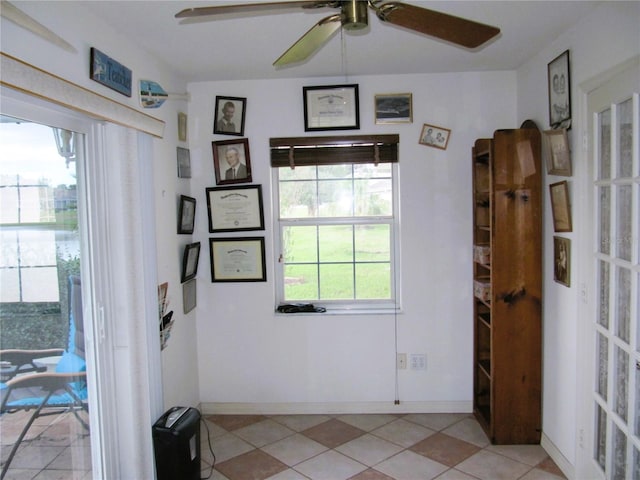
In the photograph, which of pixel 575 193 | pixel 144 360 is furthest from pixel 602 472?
pixel 144 360

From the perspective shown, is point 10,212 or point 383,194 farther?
point 383,194

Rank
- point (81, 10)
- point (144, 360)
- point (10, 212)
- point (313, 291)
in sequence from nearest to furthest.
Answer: point (10, 212) < point (81, 10) < point (144, 360) < point (313, 291)

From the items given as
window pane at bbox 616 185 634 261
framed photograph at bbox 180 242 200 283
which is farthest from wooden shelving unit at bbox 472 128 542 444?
framed photograph at bbox 180 242 200 283

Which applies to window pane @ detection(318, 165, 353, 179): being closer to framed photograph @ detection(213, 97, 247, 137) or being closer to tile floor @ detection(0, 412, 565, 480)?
framed photograph @ detection(213, 97, 247, 137)

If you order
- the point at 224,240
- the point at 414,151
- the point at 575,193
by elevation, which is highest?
the point at 414,151

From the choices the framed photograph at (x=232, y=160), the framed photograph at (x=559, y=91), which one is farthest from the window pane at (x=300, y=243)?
the framed photograph at (x=559, y=91)

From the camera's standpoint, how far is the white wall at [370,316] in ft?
11.6

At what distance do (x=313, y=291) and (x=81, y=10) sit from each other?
2.28 meters

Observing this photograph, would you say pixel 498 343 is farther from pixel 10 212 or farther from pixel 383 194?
pixel 10 212

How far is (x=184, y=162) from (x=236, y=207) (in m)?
0.46

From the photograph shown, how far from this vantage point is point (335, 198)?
147 inches

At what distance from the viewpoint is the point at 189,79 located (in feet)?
11.5

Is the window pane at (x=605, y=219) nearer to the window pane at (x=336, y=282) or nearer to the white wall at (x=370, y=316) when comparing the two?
the white wall at (x=370, y=316)

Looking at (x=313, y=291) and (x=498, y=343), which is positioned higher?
(x=313, y=291)
